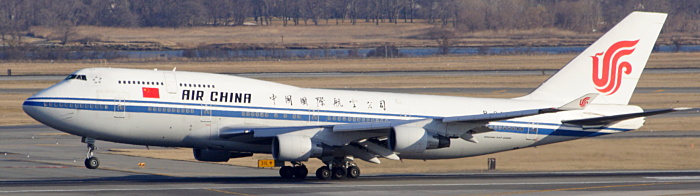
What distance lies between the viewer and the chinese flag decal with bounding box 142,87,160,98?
3959 cm

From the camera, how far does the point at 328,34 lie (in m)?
155

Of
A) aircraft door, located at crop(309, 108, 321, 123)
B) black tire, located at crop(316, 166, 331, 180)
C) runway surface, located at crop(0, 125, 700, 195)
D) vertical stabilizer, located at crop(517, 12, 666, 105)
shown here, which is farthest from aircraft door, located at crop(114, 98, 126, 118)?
vertical stabilizer, located at crop(517, 12, 666, 105)

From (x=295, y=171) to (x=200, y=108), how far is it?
234 inches

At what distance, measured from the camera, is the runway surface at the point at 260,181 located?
37.8 m

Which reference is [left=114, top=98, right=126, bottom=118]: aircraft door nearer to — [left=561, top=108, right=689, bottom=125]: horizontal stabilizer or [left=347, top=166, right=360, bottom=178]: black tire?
[left=347, top=166, right=360, bottom=178]: black tire

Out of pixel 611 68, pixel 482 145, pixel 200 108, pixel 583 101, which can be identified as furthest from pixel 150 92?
pixel 611 68

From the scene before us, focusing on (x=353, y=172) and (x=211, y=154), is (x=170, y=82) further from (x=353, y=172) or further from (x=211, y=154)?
(x=353, y=172)

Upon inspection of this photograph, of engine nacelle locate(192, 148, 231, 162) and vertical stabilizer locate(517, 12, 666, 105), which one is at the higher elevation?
vertical stabilizer locate(517, 12, 666, 105)

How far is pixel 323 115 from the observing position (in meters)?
41.9

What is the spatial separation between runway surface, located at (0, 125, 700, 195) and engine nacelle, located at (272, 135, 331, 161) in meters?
1.25

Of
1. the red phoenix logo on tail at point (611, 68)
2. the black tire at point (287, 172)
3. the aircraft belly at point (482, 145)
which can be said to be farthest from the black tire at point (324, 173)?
the red phoenix logo on tail at point (611, 68)

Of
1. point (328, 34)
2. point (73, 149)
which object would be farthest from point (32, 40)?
point (73, 149)

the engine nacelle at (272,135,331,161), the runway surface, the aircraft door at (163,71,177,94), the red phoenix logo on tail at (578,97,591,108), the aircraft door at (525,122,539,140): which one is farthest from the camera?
the aircraft door at (525,122,539,140)

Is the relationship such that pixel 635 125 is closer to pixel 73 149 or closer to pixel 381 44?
pixel 73 149
